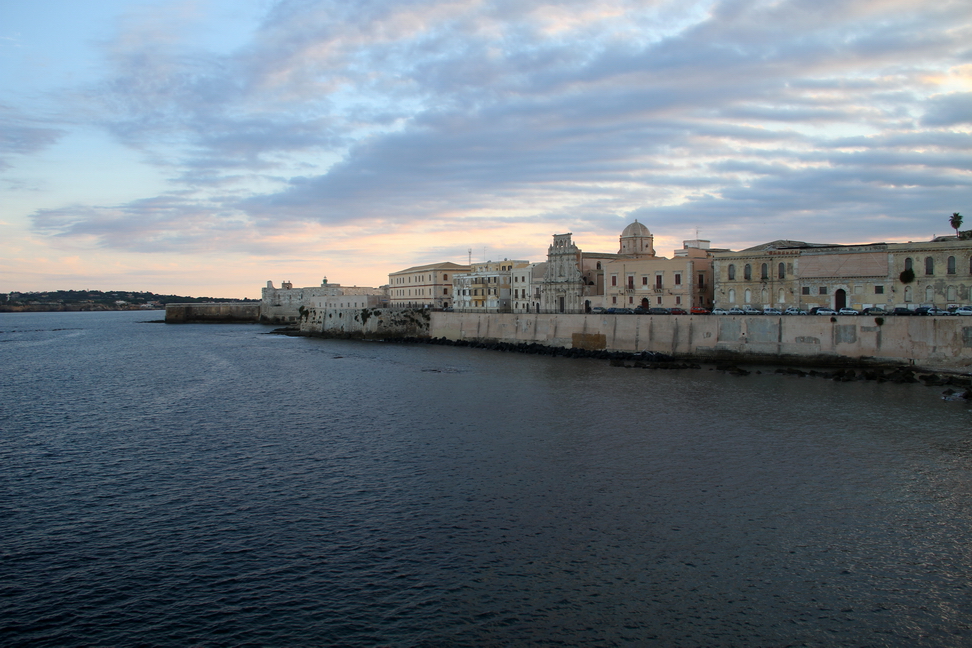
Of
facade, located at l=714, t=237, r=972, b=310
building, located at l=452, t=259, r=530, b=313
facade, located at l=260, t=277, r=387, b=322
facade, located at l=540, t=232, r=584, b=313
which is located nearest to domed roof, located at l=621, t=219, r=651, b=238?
facade, located at l=540, t=232, r=584, b=313

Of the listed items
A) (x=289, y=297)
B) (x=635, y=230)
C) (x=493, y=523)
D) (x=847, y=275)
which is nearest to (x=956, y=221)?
(x=847, y=275)

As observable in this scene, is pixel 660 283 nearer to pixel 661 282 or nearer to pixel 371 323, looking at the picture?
pixel 661 282

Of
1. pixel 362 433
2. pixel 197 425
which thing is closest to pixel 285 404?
pixel 197 425

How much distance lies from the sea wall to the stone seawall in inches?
3448

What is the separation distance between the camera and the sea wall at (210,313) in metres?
134

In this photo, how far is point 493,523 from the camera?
17.5 metres

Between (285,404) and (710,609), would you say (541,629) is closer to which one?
(710,609)

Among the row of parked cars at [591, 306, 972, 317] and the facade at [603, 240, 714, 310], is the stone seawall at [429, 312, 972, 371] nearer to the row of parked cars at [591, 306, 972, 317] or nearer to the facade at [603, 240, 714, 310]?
the row of parked cars at [591, 306, 972, 317]

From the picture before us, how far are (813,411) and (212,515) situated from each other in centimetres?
2699

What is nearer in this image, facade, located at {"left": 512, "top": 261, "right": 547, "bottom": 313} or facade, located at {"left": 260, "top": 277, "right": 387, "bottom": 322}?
facade, located at {"left": 512, "top": 261, "right": 547, "bottom": 313}

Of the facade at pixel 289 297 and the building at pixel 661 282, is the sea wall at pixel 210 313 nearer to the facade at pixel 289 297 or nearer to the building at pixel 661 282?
the facade at pixel 289 297

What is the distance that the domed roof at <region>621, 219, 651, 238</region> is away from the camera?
79812 mm

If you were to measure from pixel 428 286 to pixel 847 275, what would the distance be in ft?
204

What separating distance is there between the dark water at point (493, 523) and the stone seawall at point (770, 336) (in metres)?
9.00
